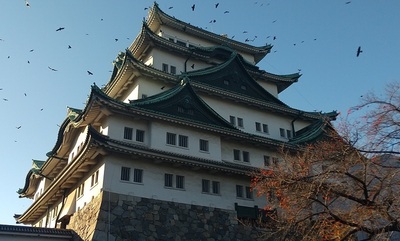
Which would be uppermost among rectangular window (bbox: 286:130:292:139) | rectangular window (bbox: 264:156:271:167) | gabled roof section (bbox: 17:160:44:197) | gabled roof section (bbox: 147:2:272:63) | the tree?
gabled roof section (bbox: 147:2:272:63)

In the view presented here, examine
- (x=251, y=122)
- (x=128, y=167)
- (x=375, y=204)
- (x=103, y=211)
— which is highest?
(x=251, y=122)

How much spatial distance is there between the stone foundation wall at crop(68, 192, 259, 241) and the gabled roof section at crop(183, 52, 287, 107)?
10260 millimetres

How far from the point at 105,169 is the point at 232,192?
7327 millimetres

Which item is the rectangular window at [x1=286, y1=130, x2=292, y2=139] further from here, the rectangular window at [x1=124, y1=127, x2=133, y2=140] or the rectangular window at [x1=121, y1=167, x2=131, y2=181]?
the rectangular window at [x1=121, y1=167, x2=131, y2=181]

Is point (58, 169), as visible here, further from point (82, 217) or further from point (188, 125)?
point (188, 125)

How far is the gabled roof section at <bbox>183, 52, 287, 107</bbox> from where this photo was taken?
27.5 meters

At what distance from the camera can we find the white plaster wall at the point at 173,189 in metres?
18.6

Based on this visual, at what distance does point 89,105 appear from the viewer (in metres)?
20.1

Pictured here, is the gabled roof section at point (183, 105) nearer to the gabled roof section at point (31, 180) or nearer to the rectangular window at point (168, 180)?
the rectangular window at point (168, 180)

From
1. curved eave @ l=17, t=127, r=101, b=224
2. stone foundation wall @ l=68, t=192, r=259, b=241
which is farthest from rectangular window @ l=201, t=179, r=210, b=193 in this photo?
curved eave @ l=17, t=127, r=101, b=224

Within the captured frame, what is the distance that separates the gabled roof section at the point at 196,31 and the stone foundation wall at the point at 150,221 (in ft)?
57.1

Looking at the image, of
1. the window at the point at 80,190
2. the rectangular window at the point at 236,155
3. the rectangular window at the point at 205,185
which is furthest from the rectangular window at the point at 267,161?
the window at the point at 80,190

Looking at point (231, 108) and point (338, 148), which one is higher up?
point (231, 108)

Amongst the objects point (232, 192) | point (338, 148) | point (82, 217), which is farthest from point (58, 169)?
point (338, 148)
